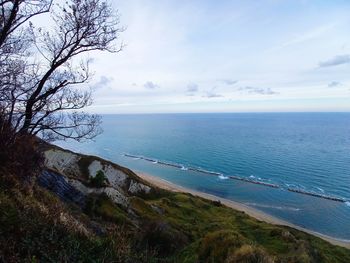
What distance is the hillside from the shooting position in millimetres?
8898

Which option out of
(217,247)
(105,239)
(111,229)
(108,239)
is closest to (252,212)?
(217,247)

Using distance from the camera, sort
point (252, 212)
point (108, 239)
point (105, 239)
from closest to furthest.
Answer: point (108, 239) < point (105, 239) < point (252, 212)

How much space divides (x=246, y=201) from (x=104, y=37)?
2484 inches

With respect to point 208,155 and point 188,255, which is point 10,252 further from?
point 208,155

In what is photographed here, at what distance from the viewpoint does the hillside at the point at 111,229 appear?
350 inches

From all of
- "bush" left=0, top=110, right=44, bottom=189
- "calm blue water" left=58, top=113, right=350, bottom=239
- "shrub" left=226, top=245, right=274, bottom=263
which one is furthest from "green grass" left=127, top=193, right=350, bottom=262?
"calm blue water" left=58, top=113, right=350, bottom=239

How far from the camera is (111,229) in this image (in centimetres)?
1250

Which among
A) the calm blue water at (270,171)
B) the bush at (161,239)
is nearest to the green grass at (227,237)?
the bush at (161,239)

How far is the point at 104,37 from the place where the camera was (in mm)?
15719

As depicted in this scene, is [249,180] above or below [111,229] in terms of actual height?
below

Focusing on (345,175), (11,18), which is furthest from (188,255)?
(345,175)

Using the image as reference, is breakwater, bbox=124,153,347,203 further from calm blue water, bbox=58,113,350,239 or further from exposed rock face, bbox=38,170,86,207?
exposed rock face, bbox=38,170,86,207

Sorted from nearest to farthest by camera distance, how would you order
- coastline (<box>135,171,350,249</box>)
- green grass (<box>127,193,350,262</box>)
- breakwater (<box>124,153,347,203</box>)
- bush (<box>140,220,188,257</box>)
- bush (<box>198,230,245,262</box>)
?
bush (<box>198,230,245,262</box>) < green grass (<box>127,193,350,262</box>) < bush (<box>140,220,188,257</box>) < coastline (<box>135,171,350,249</box>) < breakwater (<box>124,153,347,203</box>)

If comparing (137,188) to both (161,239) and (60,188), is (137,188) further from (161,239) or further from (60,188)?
(161,239)
